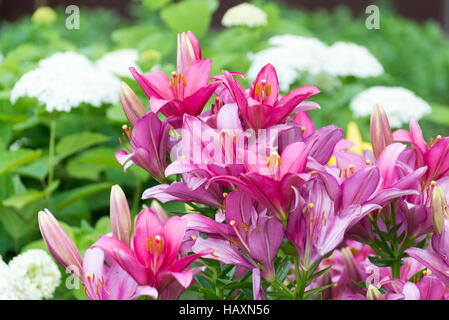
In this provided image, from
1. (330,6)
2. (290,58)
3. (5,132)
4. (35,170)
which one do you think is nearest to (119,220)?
(35,170)

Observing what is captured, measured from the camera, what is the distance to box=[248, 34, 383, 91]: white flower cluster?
4.55 ft

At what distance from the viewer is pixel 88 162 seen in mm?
1312

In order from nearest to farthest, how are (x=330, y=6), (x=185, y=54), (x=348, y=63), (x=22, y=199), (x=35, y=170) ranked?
(x=185, y=54) → (x=22, y=199) → (x=35, y=170) → (x=348, y=63) → (x=330, y=6)

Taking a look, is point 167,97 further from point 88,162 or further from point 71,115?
point 71,115

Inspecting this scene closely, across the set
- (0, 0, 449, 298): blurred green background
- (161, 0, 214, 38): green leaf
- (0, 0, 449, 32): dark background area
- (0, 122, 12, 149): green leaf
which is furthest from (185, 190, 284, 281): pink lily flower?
(0, 0, 449, 32): dark background area

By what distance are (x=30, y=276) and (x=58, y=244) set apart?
0.29 metres

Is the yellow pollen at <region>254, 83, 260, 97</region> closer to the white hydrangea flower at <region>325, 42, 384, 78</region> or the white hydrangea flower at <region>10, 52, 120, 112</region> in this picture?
the white hydrangea flower at <region>10, 52, 120, 112</region>

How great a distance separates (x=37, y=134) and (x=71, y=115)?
9 cm

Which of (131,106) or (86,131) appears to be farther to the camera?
(86,131)

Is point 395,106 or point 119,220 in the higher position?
point 395,106

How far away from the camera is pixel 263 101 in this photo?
0.58 meters

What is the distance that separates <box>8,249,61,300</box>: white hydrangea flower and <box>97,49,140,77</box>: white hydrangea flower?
0.70 metres

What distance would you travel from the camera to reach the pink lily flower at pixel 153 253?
19.7 inches

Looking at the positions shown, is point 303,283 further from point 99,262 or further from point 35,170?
point 35,170
